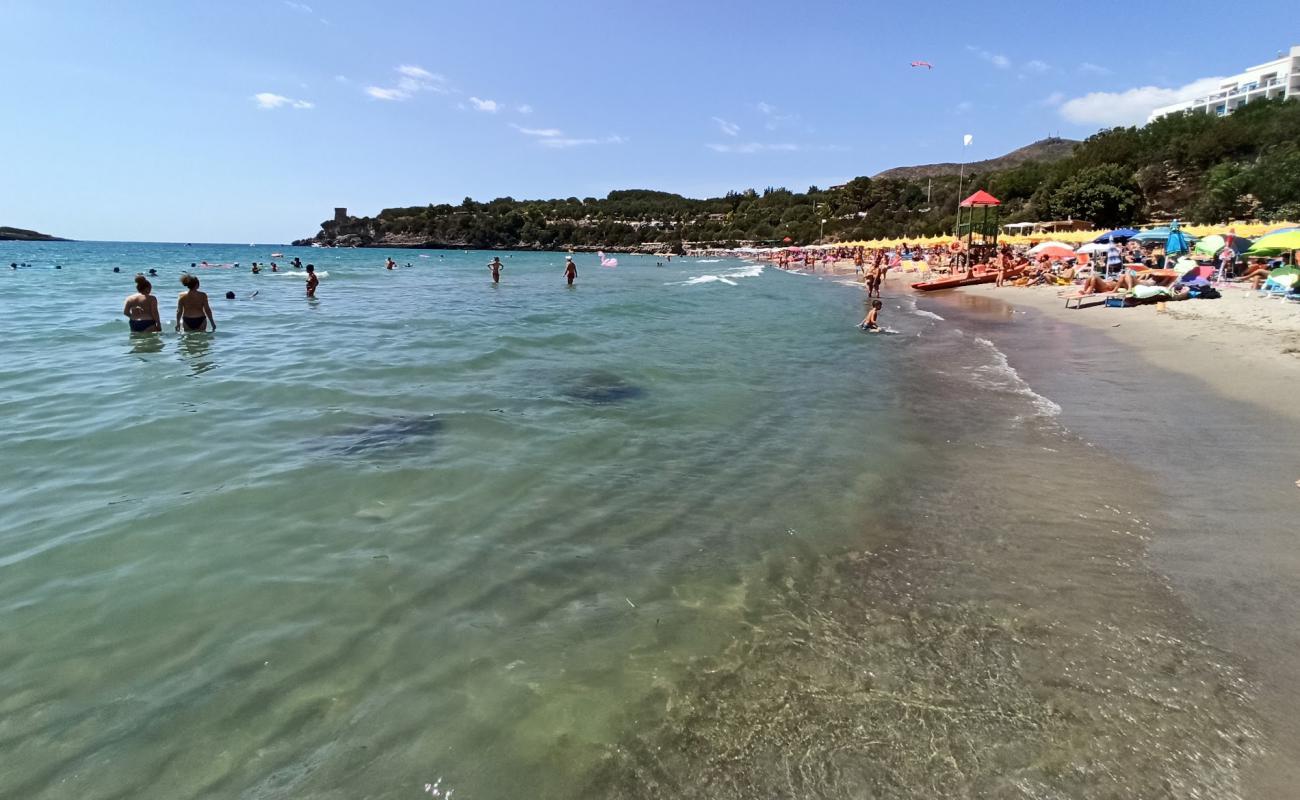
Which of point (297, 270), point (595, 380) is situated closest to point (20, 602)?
point (595, 380)

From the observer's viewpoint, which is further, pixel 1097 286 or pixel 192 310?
pixel 1097 286

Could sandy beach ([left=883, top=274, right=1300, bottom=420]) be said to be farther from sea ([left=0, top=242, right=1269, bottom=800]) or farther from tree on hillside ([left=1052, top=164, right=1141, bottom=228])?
tree on hillside ([left=1052, top=164, right=1141, bottom=228])

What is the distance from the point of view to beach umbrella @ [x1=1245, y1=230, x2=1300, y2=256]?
1755 cm

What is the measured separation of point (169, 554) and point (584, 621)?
312 centimetres

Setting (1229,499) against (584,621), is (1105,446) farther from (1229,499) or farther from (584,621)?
(584,621)

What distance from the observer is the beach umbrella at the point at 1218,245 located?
2120 centimetres

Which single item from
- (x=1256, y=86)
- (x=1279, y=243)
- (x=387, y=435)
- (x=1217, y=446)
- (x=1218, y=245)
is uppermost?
(x=1256, y=86)

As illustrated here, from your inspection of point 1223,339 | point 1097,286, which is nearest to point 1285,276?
point 1097,286

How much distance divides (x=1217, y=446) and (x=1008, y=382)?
3785 millimetres

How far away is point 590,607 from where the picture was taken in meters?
3.89

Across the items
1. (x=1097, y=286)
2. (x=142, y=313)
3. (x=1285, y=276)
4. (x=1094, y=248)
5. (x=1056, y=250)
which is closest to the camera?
(x=142, y=313)

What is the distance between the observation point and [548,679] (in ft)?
10.6

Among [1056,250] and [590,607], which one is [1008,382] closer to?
[590,607]

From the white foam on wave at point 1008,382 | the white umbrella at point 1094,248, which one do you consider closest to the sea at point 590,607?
the white foam on wave at point 1008,382
